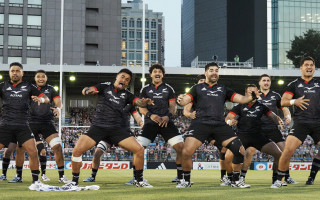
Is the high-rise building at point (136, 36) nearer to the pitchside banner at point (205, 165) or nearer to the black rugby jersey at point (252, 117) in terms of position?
the pitchside banner at point (205, 165)

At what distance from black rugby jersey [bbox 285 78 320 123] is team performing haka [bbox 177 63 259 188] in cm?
135

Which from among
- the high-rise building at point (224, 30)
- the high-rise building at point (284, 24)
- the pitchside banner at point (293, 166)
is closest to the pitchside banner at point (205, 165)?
the pitchside banner at point (293, 166)

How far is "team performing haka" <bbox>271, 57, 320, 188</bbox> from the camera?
10.6 metres

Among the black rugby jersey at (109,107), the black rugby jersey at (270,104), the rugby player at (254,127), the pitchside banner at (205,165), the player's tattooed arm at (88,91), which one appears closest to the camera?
the player's tattooed arm at (88,91)

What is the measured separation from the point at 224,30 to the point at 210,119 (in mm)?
119277

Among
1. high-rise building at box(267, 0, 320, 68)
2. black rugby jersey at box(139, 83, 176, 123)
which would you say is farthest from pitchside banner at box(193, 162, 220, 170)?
high-rise building at box(267, 0, 320, 68)

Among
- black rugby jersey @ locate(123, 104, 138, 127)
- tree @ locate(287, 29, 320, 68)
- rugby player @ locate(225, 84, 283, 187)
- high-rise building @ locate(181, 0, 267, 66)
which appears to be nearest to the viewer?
black rugby jersey @ locate(123, 104, 138, 127)

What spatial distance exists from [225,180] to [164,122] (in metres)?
2.32

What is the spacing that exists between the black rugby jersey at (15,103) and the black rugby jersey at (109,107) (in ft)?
4.68

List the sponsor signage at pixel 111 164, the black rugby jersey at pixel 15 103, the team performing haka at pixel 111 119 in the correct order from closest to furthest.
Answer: the team performing haka at pixel 111 119
the black rugby jersey at pixel 15 103
the sponsor signage at pixel 111 164

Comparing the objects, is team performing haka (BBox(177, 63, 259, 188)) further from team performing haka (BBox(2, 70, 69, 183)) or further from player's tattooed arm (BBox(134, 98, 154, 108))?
team performing haka (BBox(2, 70, 69, 183))

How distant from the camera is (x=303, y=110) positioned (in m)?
10.6

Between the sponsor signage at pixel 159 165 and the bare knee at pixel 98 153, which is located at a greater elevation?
the bare knee at pixel 98 153

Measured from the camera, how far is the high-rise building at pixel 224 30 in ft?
285
